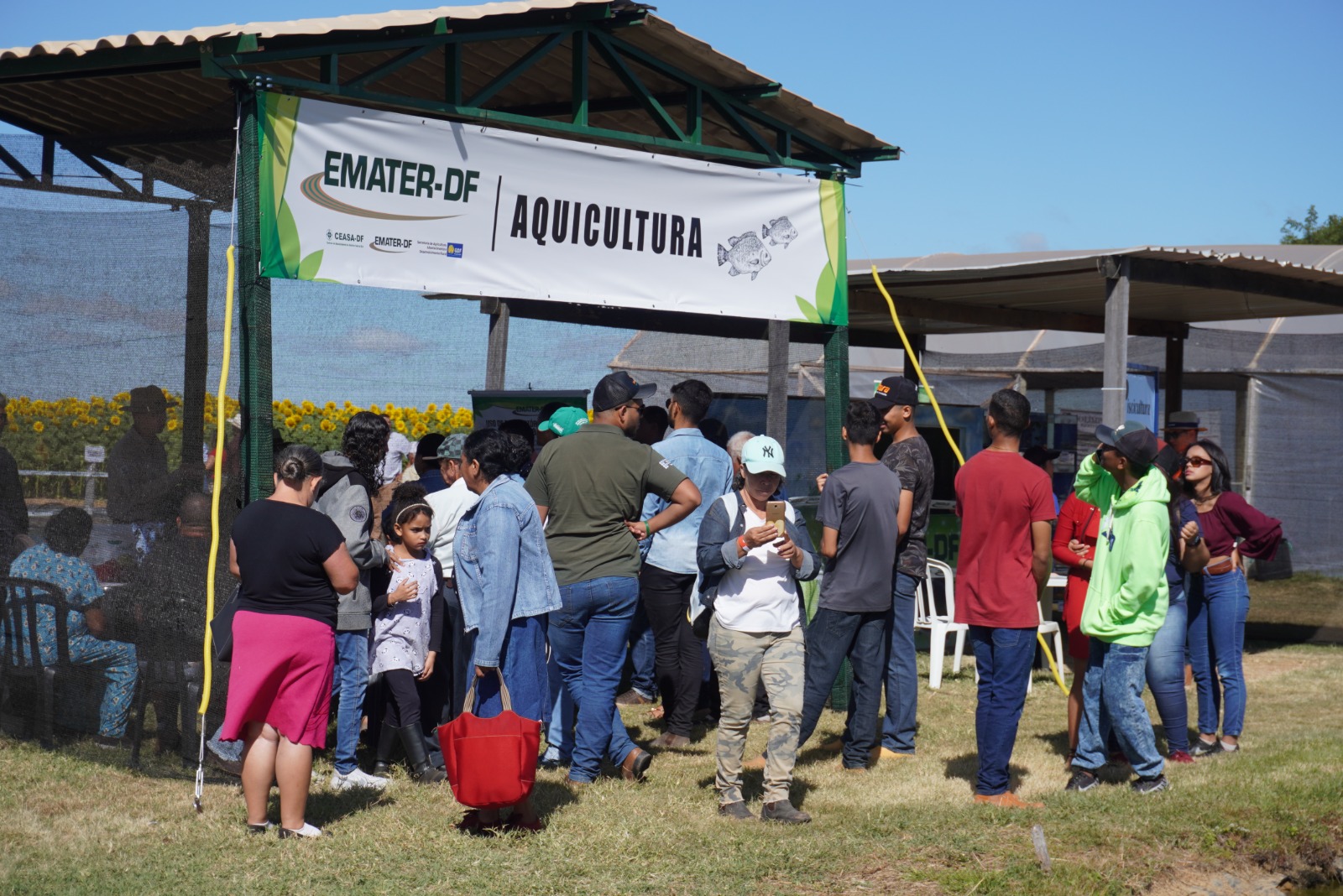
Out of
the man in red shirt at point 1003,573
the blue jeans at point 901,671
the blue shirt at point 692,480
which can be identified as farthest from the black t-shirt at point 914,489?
the blue shirt at point 692,480

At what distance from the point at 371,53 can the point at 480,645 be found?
12.2 feet

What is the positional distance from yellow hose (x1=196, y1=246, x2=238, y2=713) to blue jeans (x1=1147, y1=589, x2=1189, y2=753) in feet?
14.8

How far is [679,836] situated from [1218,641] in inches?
144

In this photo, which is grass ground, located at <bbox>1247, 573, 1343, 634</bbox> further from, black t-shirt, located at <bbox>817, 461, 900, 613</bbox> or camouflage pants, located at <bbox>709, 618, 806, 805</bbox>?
camouflage pants, located at <bbox>709, 618, 806, 805</bbox>

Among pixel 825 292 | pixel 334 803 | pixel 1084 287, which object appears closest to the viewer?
pixel 334 803

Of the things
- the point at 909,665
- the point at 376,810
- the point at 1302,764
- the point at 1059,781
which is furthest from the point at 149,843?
the point at 1302,764

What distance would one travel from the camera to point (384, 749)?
21.4ft

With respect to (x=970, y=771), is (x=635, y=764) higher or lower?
higher

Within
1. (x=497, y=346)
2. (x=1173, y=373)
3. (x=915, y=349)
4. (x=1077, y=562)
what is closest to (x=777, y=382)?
(x=497, y=346)

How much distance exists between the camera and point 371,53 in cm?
752

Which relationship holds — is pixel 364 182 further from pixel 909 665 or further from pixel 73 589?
pixel 909 665

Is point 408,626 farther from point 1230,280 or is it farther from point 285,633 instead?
point 1230,280

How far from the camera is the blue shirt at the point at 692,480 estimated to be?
724 cm

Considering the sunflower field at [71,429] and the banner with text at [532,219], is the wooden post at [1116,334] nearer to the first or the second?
the banner with text at [532,219]
